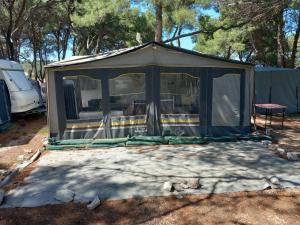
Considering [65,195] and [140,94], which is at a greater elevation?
[140,94]

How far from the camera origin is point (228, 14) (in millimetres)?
13094

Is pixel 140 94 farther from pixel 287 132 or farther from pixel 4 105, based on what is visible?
pixel 4 105

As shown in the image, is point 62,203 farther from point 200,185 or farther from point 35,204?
point 200,185

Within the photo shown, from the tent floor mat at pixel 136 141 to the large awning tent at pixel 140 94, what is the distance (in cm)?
23

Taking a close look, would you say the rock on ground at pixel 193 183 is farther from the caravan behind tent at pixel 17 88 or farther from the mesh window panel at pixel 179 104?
the caravan behind tent at pixel 17 88

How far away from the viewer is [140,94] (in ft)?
26.4

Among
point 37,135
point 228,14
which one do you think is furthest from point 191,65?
point 228,14

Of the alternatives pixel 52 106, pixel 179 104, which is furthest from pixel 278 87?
pixel 52 106

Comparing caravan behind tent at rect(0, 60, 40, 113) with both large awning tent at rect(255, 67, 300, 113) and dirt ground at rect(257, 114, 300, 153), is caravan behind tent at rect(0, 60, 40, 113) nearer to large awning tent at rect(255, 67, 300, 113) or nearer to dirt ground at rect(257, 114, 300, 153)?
dirt ground at rect(257, 114, 300, 153)

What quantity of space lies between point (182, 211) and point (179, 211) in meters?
0.04

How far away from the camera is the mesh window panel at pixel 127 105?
7.97 meters

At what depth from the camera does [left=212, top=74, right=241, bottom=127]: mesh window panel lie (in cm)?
829

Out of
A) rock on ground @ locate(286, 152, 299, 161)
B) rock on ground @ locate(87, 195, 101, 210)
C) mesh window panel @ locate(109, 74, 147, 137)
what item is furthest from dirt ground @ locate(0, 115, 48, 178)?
rock on ground @ locate(286, 152, 299, 161)

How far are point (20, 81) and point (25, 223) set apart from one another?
8.42 m
